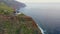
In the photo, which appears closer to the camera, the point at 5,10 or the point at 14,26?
the point at 14,26

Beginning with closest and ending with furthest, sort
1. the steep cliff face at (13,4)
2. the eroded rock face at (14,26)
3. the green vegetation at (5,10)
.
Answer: the eroded rock face at (14,26)
the green vegetation at (5,10)
the steep cliff face at (13,4)

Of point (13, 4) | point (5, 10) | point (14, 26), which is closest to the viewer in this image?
point (14, 26)

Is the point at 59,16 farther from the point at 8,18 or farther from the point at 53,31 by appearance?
the point at 8,18

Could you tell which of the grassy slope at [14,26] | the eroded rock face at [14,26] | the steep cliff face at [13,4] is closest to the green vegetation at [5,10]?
the grassy slope at [14,26]

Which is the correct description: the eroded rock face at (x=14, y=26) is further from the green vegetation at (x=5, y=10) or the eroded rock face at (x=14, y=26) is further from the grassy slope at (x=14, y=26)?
the green vegetation at (x=5, y=10)

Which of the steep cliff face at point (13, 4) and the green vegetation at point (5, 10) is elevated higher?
the green vegetation at point (5, 10)

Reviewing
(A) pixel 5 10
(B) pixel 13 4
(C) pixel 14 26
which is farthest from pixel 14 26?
(B) pixel 13 4

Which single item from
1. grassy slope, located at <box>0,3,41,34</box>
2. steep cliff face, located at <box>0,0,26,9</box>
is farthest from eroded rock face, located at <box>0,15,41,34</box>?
steep cliff face, located at <box>0,0,26,9</box>

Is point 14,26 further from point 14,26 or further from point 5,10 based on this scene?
point 5,10

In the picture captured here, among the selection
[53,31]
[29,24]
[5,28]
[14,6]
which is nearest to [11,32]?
[5,28]

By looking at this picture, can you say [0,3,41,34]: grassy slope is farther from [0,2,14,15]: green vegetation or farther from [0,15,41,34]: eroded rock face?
[0,2,14,15]: green vegetation

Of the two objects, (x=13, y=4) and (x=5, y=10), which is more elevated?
(x=5, y=10)
